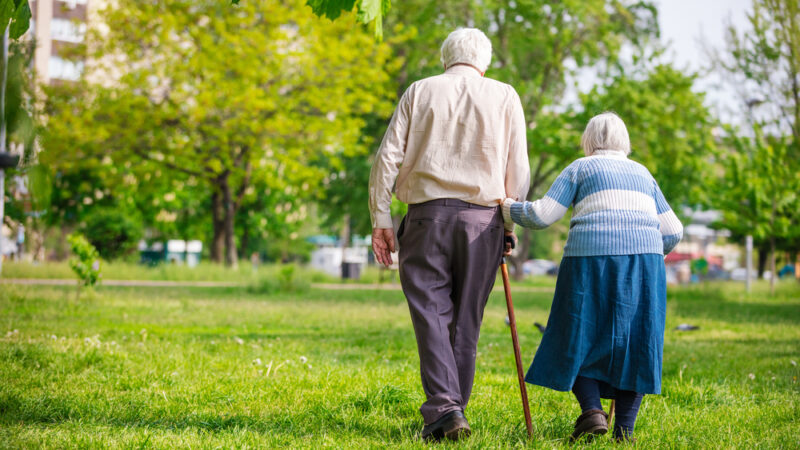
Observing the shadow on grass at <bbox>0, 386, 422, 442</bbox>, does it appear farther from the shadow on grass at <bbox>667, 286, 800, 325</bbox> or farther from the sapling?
the shadow on grass at <bbox>667, 286, 800, 325</bbox>

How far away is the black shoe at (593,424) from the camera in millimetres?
3289

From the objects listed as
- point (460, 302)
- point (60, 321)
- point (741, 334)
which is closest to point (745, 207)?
point (741, 334)

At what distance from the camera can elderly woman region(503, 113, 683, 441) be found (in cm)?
333

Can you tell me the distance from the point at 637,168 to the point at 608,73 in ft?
71.1

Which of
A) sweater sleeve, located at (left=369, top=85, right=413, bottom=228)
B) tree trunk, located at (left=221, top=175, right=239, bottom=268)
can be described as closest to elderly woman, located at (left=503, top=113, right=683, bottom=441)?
sweater sleeve, located at (left=369, top=85, right=413, bottom=228)

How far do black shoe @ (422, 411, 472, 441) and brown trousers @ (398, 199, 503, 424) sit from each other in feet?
0.38

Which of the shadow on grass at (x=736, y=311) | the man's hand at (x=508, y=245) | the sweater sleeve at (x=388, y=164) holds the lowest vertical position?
the shadow on grass at (x=736, y=311)

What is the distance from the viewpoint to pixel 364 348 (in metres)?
6.96

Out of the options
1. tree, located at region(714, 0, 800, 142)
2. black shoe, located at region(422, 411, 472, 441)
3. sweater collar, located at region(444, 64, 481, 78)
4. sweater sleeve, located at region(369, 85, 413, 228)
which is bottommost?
black shoe, located at region(422, 411, 472, 441)

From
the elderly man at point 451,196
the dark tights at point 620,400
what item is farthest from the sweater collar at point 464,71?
the dark tights at point 620,400

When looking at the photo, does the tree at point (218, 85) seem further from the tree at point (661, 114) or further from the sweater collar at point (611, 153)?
the sweater collar at point (611, 153)

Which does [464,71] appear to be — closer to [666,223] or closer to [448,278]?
[448,278]

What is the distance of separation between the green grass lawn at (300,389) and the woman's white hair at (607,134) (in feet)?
4.61

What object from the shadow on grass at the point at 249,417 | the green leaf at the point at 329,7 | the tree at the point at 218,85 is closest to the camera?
the green leaf at the point at 329,7
